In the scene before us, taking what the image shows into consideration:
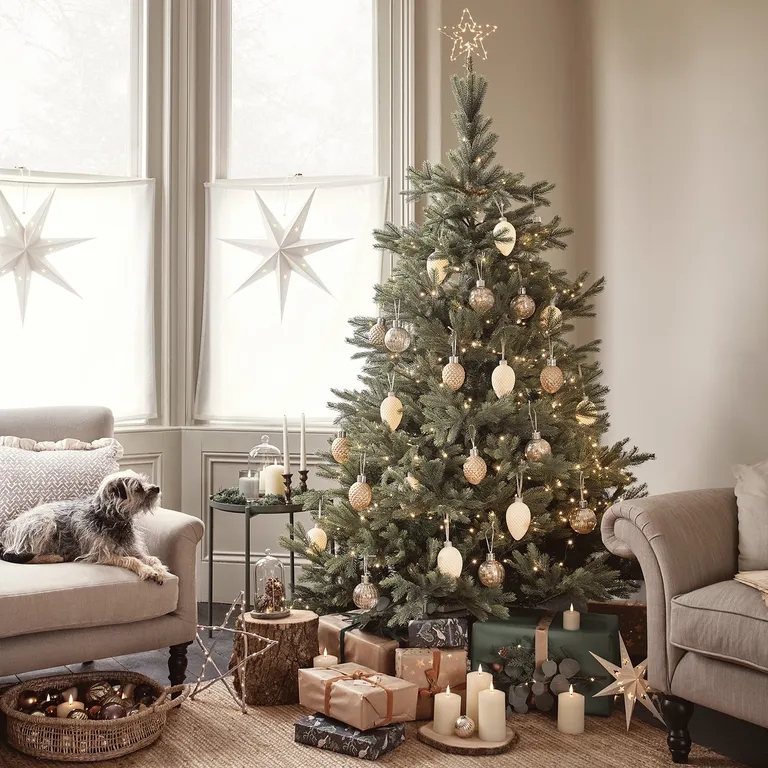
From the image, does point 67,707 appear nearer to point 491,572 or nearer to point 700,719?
point 491,572

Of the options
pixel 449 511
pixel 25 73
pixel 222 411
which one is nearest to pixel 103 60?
pixel 25 73

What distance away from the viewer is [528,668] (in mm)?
2824

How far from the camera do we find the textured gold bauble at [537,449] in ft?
9.66

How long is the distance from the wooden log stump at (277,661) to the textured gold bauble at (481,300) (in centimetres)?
120

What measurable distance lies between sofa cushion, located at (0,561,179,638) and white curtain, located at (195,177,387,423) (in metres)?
1.56

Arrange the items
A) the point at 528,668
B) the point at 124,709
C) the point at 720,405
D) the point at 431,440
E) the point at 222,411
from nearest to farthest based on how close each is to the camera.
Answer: the point at 124,709 → the point at 528,668 → the point at 431,440 → the point at 720,405 → the point at 222,411

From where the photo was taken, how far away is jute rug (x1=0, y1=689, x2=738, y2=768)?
245 cm

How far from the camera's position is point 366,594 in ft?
9.73

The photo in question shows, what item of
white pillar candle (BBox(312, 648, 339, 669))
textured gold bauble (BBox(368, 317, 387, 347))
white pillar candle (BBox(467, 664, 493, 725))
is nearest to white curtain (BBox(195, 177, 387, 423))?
textured gold bauble (BBox(368, 317, 387, 347))

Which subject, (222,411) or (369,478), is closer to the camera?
(369,478)

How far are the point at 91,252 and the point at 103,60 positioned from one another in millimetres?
917

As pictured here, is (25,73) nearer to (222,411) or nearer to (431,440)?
(222,411)

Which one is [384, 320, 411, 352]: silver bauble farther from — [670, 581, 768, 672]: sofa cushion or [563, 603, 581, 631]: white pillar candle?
[670, 581, 768, 672]: sofa cushion

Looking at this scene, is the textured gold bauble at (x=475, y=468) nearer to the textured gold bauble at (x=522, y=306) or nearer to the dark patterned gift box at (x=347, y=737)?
the textured gold bauble at (x=522, y=306)
